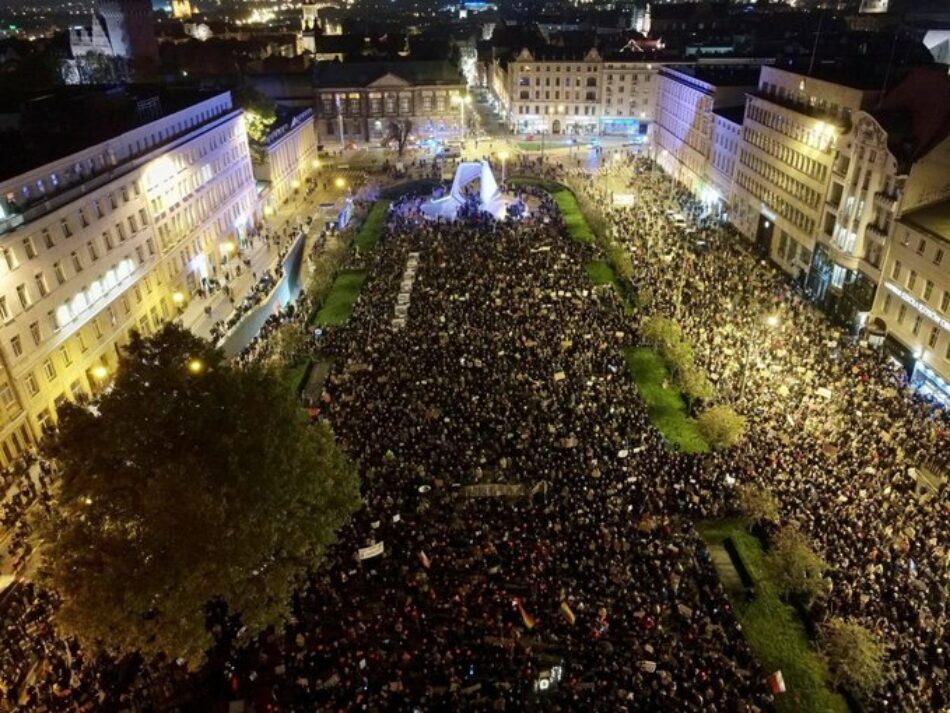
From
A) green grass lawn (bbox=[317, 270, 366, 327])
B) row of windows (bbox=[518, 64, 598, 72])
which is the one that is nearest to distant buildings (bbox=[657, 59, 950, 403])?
green grass lawn (bbox=[317, 270, 366, 327])

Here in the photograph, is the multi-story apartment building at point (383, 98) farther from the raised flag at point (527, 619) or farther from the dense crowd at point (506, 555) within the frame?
the raised flag at point (527, 619)

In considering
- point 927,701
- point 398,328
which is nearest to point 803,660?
point 927,701

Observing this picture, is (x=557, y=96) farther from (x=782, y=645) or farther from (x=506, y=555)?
(x=782, y=645)

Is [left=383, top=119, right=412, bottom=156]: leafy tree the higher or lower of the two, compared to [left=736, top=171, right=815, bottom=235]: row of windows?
lower

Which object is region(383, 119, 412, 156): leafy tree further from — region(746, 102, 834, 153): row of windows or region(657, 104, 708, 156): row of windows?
region(746, 102, 834, 153): row of windows

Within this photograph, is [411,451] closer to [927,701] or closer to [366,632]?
[366,632]
